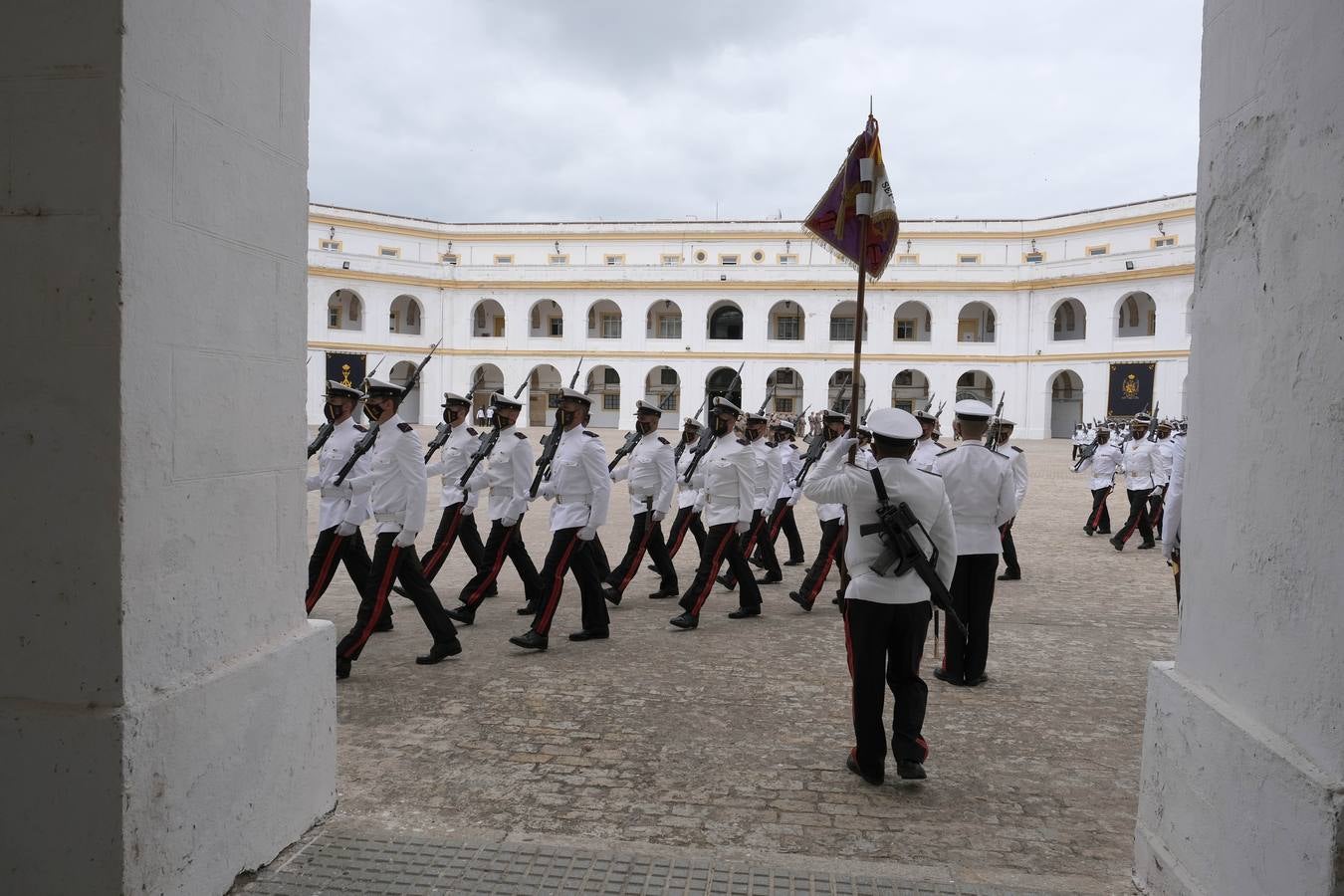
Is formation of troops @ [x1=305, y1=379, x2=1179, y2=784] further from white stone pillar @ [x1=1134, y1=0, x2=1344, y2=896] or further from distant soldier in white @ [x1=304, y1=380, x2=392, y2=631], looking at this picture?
white stone pillar @ [x1=1134, y1=0, x2=1344, y2=896]

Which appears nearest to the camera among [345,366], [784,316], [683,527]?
[683,527]

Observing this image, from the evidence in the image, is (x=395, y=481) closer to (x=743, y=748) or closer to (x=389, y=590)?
(x=389, y=590)

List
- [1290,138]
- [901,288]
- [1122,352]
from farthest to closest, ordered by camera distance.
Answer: [901,288] < [1122,352] < [1290,138]

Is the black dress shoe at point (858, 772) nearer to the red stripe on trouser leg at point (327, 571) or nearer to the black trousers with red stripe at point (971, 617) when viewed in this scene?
the black trousers with red stripe at point (971, 617)

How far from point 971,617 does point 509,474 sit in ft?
12.7

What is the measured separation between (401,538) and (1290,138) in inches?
192

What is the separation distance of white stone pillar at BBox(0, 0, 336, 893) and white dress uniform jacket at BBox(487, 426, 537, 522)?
4428 millimetres

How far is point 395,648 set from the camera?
613 centimetres

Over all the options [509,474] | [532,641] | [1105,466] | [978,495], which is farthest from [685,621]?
[1105,466]

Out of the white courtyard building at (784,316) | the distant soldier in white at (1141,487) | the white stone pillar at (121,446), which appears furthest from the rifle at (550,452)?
the white courtyard building at (784,316)

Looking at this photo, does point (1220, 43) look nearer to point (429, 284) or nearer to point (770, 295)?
point (770, 295)

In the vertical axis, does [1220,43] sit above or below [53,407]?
above

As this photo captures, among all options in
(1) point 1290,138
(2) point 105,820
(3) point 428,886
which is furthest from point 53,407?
(1) point 1290,138

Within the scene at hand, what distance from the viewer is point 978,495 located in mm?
5719
